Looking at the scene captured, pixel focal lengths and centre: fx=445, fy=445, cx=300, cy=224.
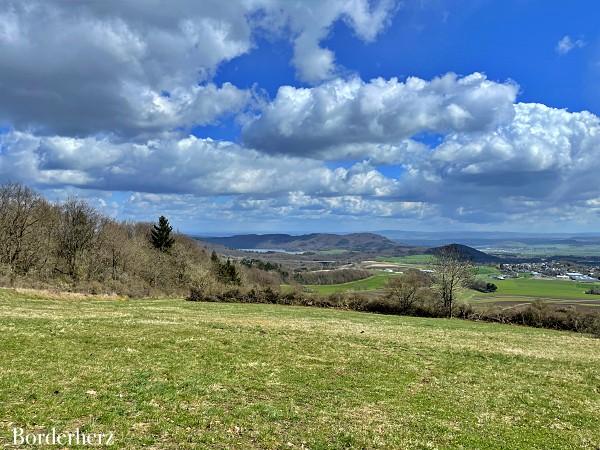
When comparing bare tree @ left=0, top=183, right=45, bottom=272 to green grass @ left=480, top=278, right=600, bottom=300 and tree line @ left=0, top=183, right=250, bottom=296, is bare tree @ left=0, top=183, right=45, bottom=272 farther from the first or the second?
green grass @ left=480, top=278, right=600, bottom=300

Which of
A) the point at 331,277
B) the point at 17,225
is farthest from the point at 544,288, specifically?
the point at 17,225

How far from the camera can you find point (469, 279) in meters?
62.8

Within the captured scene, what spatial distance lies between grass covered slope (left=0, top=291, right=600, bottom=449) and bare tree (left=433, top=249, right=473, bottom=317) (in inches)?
1365

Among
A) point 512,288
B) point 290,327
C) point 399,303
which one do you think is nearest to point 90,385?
point 290,327

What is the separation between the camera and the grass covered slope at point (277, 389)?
10211 mm

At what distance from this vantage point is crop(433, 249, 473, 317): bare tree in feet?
194

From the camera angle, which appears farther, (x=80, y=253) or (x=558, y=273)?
(x=558, y=273)

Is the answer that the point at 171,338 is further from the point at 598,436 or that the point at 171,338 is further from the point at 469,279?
the point at 469,279

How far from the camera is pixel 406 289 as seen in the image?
58.9 m

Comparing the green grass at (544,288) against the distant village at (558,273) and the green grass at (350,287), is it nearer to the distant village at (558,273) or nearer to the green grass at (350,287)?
the distant village at (558,273)

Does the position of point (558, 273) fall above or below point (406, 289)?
below

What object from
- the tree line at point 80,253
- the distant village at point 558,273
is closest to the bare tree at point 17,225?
the tree line at point 80,253

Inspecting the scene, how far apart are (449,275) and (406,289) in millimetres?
6828

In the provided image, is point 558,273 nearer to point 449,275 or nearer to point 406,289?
point 449,275
